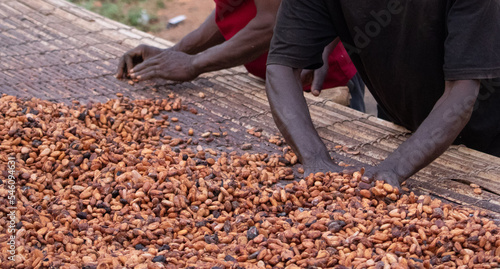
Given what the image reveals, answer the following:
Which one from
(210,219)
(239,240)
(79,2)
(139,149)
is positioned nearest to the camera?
(239,240)

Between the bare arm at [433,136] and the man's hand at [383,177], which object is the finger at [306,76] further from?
the man's hand at [383,177]

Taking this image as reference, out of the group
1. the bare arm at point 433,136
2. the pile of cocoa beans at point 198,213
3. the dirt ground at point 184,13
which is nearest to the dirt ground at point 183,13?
the dirt ground at point 184,13

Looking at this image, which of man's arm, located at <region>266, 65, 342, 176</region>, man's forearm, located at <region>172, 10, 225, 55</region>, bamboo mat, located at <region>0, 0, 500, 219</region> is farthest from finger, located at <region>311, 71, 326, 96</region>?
man's forearm, located at <region>172, 10, 225, 55</region>

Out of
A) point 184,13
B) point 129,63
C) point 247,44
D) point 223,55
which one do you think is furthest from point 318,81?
point 184,13

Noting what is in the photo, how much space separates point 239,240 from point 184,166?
1.71ft

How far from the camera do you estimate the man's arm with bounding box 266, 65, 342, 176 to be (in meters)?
2.13

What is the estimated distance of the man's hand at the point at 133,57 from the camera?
10.3 ft

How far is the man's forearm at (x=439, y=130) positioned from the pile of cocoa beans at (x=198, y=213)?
0.35 feet

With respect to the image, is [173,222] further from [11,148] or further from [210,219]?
[11,148]

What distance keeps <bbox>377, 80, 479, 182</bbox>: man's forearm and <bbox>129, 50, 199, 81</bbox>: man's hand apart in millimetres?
1354

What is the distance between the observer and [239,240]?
1.74m

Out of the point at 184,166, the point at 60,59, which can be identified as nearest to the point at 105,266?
the point at 184,166

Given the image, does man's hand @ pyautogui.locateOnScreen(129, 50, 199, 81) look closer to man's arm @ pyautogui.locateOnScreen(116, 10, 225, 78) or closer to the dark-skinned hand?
man's arm @ pyautogui.locateOnScreen(116, 10, 225, 78)

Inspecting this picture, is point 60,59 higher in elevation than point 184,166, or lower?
lower
